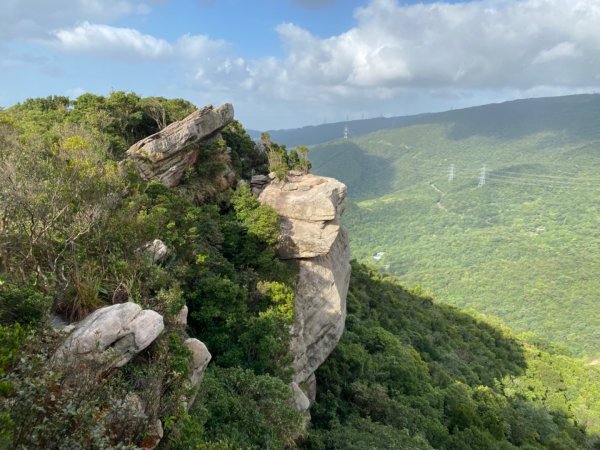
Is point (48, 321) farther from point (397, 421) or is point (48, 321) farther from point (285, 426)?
point (397, 421)

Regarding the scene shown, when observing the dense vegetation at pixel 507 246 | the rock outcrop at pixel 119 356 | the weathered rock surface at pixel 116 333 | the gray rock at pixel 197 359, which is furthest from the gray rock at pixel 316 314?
the dense vegetation at pixel 507 246

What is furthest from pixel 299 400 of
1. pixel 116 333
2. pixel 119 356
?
pixel 119 356

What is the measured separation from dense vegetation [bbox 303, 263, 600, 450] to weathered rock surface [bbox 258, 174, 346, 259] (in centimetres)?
774

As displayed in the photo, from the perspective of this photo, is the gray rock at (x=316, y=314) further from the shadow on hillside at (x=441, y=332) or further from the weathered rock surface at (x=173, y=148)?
the shadow on hillside at (x=441, y=332)

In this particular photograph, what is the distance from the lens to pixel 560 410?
41.9m

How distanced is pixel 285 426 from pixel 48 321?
7.98 m

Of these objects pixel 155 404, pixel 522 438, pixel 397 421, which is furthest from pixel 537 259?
pixel 155 404

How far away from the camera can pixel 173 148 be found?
22016mm

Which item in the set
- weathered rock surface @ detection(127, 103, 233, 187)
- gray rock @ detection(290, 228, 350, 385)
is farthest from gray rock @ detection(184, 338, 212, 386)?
weathered rock surface @ detection(127, 103, 233, 187)

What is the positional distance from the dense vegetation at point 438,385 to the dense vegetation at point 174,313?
6.2 inches

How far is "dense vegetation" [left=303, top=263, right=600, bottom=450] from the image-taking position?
852 inches

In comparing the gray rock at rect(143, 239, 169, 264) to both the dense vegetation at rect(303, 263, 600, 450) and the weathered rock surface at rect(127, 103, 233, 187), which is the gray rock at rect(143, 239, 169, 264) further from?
the dense vegetation at rect(303, 263, 600, 450)

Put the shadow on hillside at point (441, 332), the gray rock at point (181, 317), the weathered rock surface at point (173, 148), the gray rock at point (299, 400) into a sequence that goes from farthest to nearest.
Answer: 1. the shadow on hillside at point (441, 332)
2. the weathered rock surface at point (173, 148)
3. the gray rock at point (299, 400)
4. the gray rock at point (181, 317)

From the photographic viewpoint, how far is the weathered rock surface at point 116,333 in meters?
7.76
